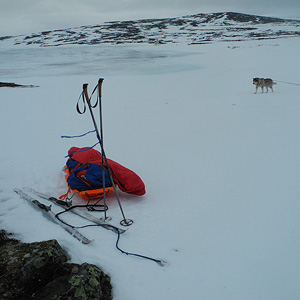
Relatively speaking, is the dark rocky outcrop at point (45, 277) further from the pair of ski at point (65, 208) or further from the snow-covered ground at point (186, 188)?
the pair of ski at point (65, 208)

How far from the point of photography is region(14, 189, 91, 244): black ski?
2453mm

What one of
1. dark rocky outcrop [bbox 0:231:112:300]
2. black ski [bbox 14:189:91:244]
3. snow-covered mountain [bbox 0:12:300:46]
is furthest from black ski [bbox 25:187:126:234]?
snow-covered mountain [bbox 0:12:300:46]

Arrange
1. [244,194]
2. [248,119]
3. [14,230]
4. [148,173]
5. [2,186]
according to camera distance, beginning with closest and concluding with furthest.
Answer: [14,230]
[244,194]
[2,186]
[148,173]
[248,119]

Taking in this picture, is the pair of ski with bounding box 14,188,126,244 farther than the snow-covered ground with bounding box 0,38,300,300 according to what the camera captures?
Yes

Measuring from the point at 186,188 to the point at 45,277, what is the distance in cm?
213

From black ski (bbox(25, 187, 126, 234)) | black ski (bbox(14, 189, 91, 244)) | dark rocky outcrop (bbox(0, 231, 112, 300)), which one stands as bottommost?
black ski (bbox(25, 187, 126, 234))

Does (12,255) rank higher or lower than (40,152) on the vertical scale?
higher

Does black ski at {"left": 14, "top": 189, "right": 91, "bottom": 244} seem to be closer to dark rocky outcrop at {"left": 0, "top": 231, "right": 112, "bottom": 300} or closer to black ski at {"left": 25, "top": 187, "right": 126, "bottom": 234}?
black ski at {"left": 25, "top": 187, "right": 126, "bottom": 234}

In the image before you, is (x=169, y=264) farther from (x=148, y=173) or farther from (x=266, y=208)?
(x=148, y=173)

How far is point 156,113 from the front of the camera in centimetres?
700

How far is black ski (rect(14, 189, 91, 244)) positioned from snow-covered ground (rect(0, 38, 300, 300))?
0.05 metres

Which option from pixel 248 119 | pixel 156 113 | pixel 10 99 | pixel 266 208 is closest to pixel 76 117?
pixel 156 113

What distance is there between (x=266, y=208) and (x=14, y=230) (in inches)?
105

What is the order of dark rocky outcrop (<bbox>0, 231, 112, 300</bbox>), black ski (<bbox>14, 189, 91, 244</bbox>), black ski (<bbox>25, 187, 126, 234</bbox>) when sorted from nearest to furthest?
dark rocky outcrop (<bbox>0, 231, 112, 300</bbox>), black ski (<bbox>14, 189, 91, 244</bbox>), black ski (<bbox>25, 187, 126, 234</bbox>)
